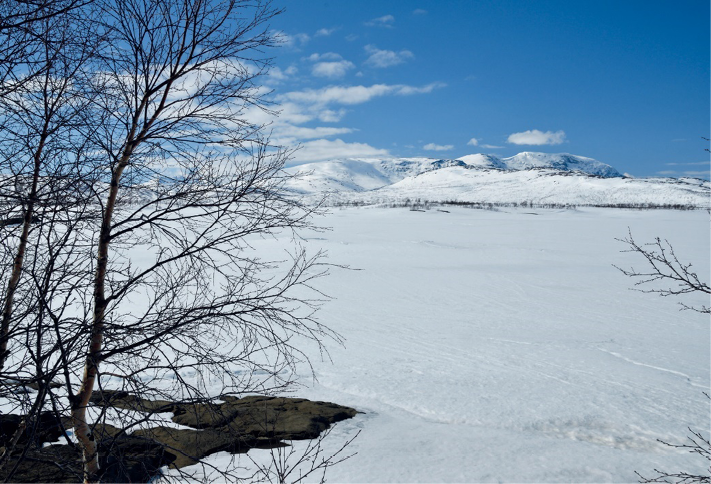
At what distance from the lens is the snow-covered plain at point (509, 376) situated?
6.31 meters

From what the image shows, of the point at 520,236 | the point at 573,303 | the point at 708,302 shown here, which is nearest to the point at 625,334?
the point at 573,303

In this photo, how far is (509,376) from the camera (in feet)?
32.6

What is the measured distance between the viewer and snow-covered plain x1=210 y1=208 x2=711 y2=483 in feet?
20.7

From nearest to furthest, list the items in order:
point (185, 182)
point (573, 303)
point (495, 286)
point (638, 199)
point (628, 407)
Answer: point (185, 182) → point (628, 407) → point (573, 303) → point (495, 286) → point (638, 199)

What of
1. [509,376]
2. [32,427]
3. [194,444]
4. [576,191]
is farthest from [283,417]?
[576,191]

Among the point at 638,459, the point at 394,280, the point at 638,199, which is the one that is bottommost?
the point at 638,459

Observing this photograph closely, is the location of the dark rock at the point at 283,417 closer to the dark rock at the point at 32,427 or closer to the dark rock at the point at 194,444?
the dark rock at the point at 194,444

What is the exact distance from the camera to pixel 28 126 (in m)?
3.30

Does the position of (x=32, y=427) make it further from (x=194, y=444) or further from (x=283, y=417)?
(x=283, y=417)

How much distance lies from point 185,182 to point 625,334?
1352 cm

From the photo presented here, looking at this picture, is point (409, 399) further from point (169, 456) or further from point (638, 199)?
point (638, 199)

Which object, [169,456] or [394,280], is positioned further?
[394,280]

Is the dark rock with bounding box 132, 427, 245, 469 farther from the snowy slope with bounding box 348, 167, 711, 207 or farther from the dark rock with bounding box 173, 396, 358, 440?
the snowy slope with bounding box 348, 167, 711, 207

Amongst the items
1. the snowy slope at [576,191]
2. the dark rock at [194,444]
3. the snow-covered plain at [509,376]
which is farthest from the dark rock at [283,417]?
the snowy slope at [576,191]
